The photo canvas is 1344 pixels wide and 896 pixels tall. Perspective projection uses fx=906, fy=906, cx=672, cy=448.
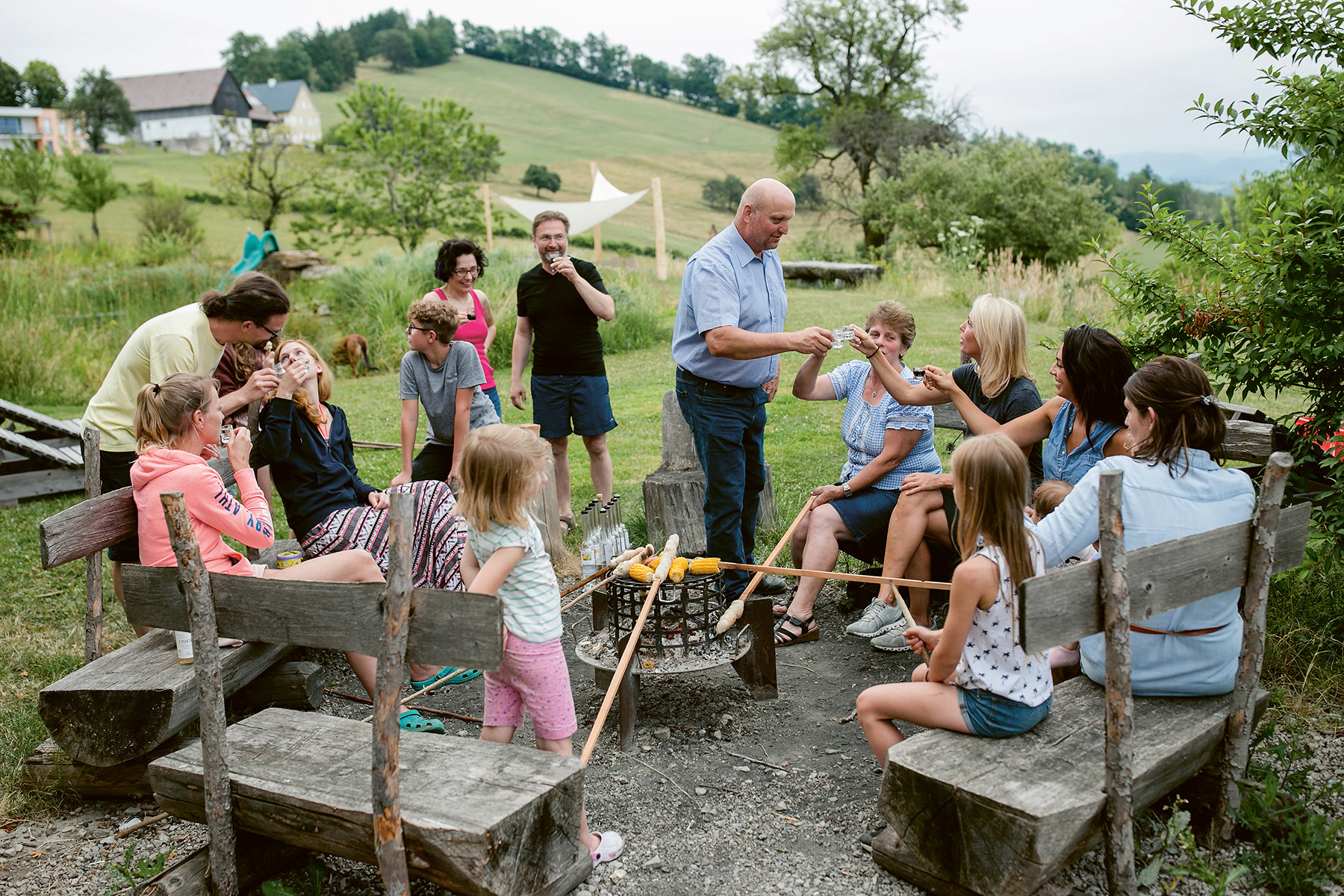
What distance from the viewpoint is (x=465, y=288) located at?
6.48 meters

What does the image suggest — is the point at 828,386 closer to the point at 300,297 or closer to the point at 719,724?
the point at 719,724

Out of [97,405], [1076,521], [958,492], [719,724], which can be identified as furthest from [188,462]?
[1076,521]

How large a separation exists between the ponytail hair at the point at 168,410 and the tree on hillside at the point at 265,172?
949 inches

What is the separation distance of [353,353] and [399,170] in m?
13.7

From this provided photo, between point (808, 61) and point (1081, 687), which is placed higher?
point (808, 61)

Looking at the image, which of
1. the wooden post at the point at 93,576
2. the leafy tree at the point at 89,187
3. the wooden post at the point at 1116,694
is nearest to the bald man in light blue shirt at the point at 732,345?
the wooden post at the point at 1116,694

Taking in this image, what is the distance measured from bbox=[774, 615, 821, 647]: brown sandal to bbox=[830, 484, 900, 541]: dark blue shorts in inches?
21.0

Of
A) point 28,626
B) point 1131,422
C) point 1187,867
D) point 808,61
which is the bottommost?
point 28,626

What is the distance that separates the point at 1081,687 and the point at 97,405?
4.66m

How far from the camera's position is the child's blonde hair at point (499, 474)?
292 centimetres

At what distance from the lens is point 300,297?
16.9m

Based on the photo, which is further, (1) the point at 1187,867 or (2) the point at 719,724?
(2) the point at 719,724

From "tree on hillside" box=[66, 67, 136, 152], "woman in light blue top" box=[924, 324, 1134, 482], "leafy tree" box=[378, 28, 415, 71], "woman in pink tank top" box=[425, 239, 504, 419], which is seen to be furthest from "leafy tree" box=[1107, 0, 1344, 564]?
"leafy tree" box=[378, 28, 415, 71]

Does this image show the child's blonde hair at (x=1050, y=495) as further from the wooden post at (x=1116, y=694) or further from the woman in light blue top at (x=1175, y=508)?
the wooden post at (x=1116, y=694)
